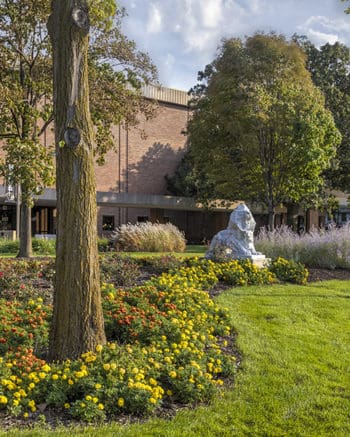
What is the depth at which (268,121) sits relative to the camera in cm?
2142

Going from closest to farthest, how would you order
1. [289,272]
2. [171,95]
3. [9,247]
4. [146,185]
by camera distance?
[289,272]
[9,247]
[146,185]
[171,95]

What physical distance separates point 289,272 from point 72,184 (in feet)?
26.2

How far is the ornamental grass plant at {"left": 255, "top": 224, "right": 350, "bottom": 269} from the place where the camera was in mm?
14586

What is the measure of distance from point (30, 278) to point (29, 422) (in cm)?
547

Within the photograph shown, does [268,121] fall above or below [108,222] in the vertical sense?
above

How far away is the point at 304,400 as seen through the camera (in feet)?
16.1

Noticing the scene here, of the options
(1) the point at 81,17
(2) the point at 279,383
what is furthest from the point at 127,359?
(1) the point at 81,17

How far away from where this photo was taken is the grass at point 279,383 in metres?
4.25

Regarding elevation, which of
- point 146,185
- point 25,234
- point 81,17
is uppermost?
point 81,17

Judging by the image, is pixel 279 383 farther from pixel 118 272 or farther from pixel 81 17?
pixel 118 272

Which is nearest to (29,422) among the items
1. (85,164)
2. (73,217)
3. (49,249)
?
(73,217)

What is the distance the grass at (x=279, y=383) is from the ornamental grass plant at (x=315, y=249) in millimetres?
5588

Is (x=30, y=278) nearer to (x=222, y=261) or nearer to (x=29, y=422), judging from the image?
(x=222, y=261)

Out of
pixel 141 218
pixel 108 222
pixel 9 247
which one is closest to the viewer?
pixel 9 247
